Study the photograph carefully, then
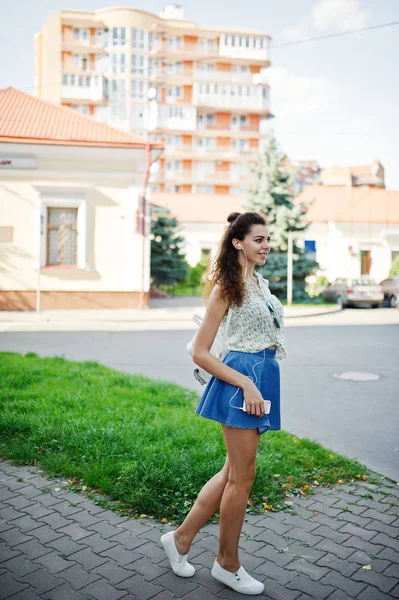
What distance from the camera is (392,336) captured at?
14969mm

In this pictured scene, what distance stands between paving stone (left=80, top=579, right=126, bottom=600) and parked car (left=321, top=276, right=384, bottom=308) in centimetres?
2471

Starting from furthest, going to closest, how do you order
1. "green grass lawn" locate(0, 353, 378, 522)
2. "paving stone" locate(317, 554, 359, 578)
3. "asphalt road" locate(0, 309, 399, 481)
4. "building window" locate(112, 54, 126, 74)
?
1. "building window" locate(112, 54, 126, 74)
2. "asphalt road" locate(0, 309, 399, 481)
3. "green grass lawn" locate(0, 353, 378, 522)
4. "paving stone" locate(317, 554, 359, 578)

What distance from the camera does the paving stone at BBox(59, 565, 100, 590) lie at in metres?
3.13

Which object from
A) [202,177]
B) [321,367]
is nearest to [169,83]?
[202,177]

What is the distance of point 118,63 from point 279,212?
47367mm

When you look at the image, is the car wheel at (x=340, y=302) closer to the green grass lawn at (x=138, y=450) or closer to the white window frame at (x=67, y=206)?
the white window frame at (x=67, y=206)

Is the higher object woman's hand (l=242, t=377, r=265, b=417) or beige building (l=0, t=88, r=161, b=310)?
beige building (l=0, t=88, r=161, b=310)

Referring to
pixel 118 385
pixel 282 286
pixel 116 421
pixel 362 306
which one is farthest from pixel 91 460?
pixel 362 306

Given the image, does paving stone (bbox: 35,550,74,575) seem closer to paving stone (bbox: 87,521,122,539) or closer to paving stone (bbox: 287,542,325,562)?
paving stone (bbox: 87,521,122,539)

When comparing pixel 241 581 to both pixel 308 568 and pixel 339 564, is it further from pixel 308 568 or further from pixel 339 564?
pixel 339 564

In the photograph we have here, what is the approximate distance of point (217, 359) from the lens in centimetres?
304

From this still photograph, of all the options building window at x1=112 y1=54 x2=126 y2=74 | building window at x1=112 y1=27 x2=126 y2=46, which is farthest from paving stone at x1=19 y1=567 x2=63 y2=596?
building window at x1=112 y1=27 x2=126 y2=46

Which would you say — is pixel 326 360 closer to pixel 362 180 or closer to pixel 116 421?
pixel 116 421

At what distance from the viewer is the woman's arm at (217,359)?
9.75 ft
